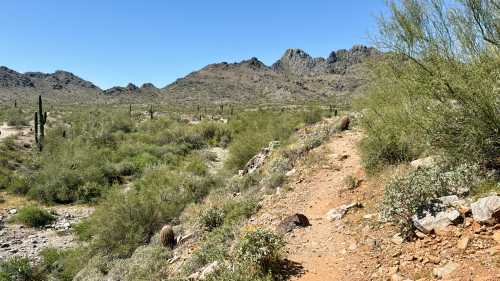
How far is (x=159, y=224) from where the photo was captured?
1152 cm

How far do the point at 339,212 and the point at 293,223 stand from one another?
0.98 metres

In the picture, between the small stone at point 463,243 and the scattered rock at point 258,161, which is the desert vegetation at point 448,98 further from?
the scattered rock at point 258,161

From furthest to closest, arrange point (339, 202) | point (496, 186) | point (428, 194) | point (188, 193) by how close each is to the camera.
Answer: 1. point (188, 193)
2. point (339, 202)
3. point (428, 194)
4. point (496, 186)

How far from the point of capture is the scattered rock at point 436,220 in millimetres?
5617

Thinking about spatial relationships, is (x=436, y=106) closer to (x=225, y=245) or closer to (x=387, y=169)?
(x=387, y=169)

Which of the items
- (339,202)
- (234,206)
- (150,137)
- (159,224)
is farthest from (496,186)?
(150,137)

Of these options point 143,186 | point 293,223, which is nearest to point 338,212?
point 293,223

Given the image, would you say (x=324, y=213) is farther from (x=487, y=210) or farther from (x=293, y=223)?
(x=487, y=210)

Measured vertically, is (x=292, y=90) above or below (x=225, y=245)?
above

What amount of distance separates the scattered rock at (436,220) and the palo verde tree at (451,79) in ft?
4.24

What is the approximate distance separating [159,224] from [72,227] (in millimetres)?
4654

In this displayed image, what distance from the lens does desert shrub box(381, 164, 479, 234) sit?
6.13 metres

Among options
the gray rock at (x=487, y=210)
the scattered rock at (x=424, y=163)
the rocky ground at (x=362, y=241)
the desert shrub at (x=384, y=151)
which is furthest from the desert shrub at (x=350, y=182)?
the gray rock at (x=487, y=210)

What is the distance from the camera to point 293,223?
26.1 feet
